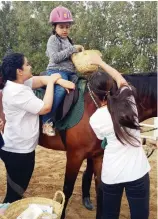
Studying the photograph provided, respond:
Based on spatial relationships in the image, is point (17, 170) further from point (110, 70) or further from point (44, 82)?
point (110, 70)

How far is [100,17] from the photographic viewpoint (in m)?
13.5

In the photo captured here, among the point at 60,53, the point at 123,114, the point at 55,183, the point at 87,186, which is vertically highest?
the point at 60,53

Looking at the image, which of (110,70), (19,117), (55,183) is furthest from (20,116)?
(55,183)

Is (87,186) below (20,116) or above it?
below

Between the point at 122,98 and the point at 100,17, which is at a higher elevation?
the point at 100,17

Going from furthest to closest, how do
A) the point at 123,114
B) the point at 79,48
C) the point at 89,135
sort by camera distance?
the point at 79,48 → the point at 89,135 → the point at 123,114

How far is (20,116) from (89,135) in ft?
2.51

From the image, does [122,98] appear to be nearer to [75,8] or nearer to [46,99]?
[46,99]

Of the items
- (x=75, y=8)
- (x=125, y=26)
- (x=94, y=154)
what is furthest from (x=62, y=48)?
(x=75, y=8)

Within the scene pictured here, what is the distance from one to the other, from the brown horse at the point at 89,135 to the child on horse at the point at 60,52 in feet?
0.81

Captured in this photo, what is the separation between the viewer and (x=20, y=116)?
2648 millimetres

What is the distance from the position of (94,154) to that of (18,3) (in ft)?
54.5

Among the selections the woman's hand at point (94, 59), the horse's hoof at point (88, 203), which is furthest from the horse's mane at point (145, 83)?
the horse's hoof at point (88, 203)

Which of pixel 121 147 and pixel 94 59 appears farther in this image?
pixel 94 59
